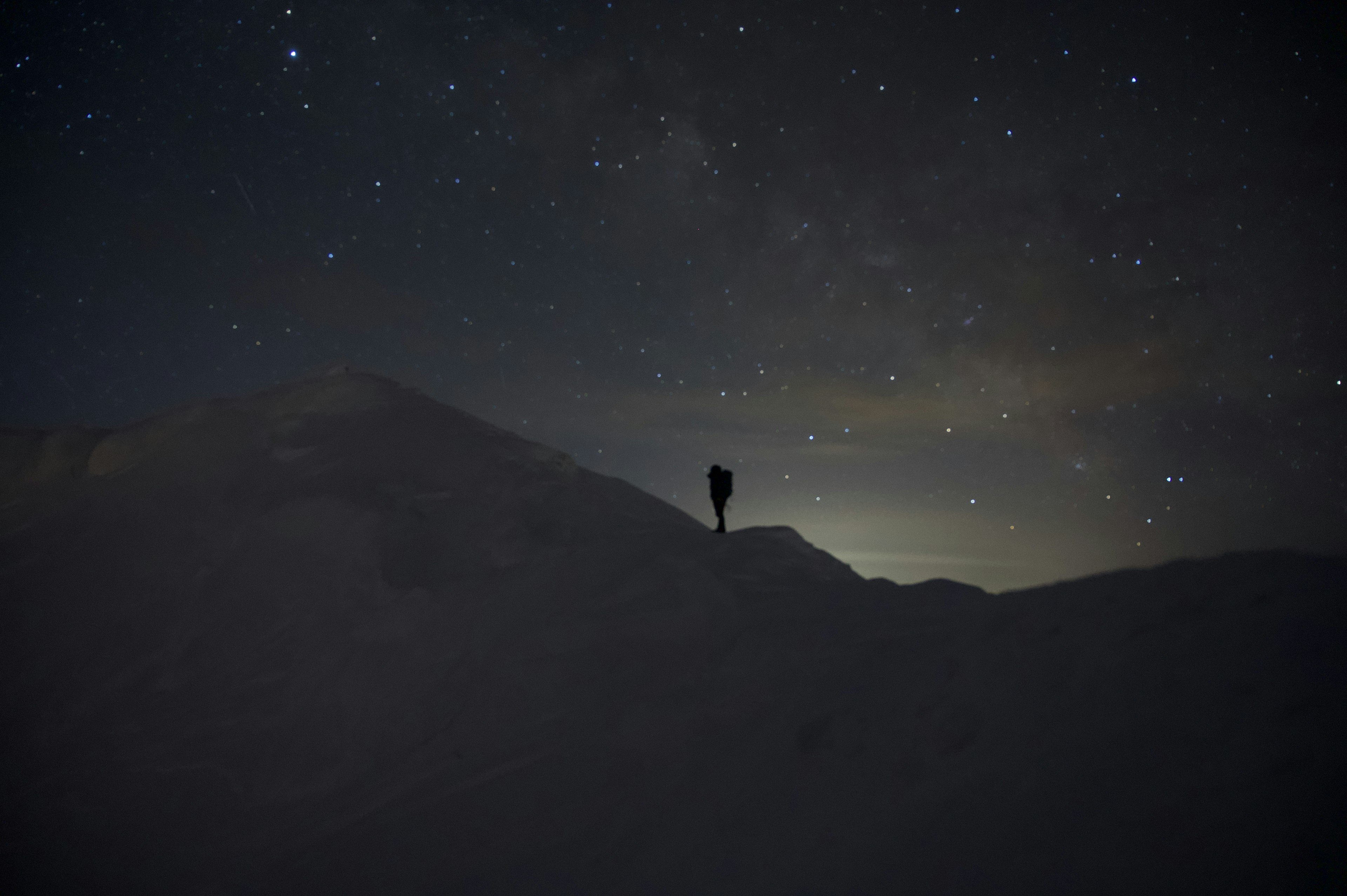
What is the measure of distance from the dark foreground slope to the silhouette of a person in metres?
0.76

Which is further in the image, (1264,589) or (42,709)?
(42,709)

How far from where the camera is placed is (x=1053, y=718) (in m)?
4.69

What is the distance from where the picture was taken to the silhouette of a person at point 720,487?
1459 centimetres

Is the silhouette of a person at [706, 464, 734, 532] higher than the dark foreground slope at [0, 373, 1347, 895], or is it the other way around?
the silhouette of a person at [706, 464, 734, 532]

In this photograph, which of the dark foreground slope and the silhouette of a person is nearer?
the dark foreground slope

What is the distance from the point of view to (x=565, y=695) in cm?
820

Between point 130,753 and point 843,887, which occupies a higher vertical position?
point 843,887

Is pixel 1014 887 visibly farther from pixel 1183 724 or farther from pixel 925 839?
pixel 1183 724

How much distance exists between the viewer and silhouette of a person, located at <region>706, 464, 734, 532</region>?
575 inches

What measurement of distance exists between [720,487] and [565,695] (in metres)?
7.36

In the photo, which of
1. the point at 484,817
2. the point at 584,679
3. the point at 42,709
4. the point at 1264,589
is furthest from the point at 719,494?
the point at 42,709

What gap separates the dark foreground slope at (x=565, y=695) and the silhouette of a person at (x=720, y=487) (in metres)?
0.76

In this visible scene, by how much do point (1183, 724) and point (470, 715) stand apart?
788 centimetres

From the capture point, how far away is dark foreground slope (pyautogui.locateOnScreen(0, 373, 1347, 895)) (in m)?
4.02
